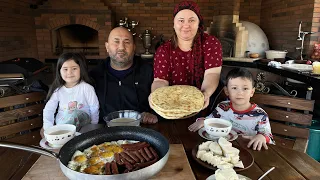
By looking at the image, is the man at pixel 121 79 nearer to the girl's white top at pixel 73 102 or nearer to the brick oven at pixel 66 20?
the girl's white top at pixel 73 102

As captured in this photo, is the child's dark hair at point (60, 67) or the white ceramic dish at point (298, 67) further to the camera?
the white ceramic dish at point (298, 67)

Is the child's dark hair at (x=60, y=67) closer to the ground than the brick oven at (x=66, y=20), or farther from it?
closer to the ground

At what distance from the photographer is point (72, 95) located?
1.83 m

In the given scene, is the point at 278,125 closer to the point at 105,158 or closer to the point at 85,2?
the point at 105,158

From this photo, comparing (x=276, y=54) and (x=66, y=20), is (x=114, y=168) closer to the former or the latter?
(x=276, y=54)

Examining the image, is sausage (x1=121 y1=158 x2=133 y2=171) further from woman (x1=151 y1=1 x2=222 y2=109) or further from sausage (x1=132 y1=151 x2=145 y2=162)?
woman (x1=151 y1=1 x2=222 y2=109)

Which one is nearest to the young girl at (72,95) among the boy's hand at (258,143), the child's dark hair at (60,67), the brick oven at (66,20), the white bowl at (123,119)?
the child's dark hair at (60,67)

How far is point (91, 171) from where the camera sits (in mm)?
921

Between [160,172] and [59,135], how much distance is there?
0.48 metres

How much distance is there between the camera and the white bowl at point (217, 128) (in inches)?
46.8

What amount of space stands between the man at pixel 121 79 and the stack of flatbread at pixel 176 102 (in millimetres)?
618

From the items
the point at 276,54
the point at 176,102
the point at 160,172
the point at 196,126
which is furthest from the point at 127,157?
the point at 276,54

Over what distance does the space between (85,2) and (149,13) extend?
4.78 ft

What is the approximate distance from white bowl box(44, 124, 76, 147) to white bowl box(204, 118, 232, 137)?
2.19ft
